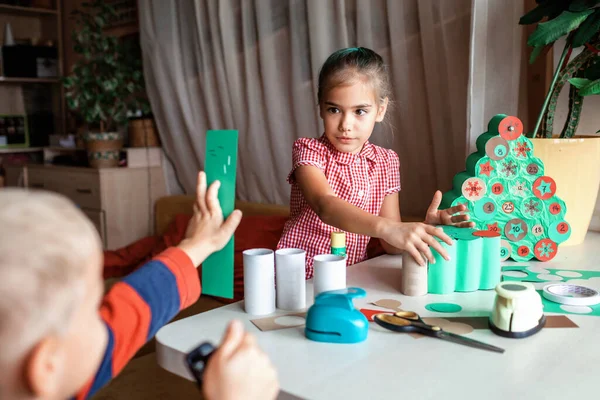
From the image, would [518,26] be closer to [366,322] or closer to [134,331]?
[366,322]

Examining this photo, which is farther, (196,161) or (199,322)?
(196,161)

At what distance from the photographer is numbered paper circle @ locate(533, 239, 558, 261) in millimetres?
1370

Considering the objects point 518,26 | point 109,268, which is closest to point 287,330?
point 518,26

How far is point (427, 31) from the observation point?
1.95m

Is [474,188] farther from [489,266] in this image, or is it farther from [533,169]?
[489,266]

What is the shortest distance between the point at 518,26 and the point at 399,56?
0.45 metres

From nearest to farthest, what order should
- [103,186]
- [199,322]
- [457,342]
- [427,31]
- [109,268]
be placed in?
[457,342] < [199,322] < [427,31] < [109,268] < [103,186]

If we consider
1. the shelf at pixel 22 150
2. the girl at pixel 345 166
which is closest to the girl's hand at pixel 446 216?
the girl at pixel 345 166

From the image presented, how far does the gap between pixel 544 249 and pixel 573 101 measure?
1.55ft

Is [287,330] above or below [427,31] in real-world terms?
below

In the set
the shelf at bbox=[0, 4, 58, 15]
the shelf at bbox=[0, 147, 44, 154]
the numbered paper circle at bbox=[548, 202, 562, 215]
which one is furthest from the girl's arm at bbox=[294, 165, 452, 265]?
the shelf at bbox=[0, 4, 58, 15]

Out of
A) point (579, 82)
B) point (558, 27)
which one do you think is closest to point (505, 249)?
point (579, 82)

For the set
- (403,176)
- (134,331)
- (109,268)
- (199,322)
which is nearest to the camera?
(134,331)

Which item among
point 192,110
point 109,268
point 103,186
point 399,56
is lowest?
point 109,268
